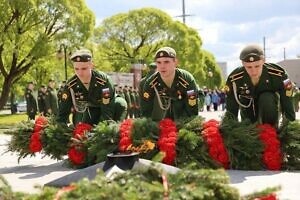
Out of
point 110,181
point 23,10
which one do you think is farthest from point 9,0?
point 110,181

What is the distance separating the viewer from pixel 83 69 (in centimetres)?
802

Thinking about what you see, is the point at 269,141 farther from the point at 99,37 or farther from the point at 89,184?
the point at 99,37

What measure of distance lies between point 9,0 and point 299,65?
63.3 meters

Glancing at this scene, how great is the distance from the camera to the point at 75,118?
29.0 feet

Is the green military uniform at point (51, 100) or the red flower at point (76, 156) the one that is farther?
the green military uniform at point (51, 100)

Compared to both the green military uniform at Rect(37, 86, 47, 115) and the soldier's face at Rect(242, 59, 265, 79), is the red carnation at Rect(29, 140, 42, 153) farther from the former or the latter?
the green military uniform at Rect(37, 86, 47, 115)

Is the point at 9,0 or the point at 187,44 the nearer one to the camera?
the point at 9,0

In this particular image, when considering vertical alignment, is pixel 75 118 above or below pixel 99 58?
below

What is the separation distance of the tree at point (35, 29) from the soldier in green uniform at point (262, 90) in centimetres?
1922

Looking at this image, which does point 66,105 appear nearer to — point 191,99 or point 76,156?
point 76,156

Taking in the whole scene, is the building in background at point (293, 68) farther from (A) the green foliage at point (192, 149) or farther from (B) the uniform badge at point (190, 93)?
(A) the green foliage at point (192, 149)

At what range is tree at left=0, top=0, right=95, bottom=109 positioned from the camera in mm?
25656

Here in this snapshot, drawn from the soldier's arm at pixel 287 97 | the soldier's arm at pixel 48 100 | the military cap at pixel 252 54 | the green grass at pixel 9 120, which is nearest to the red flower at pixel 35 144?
the military cap at pixel 252 54

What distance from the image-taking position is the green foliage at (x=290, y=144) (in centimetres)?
684
